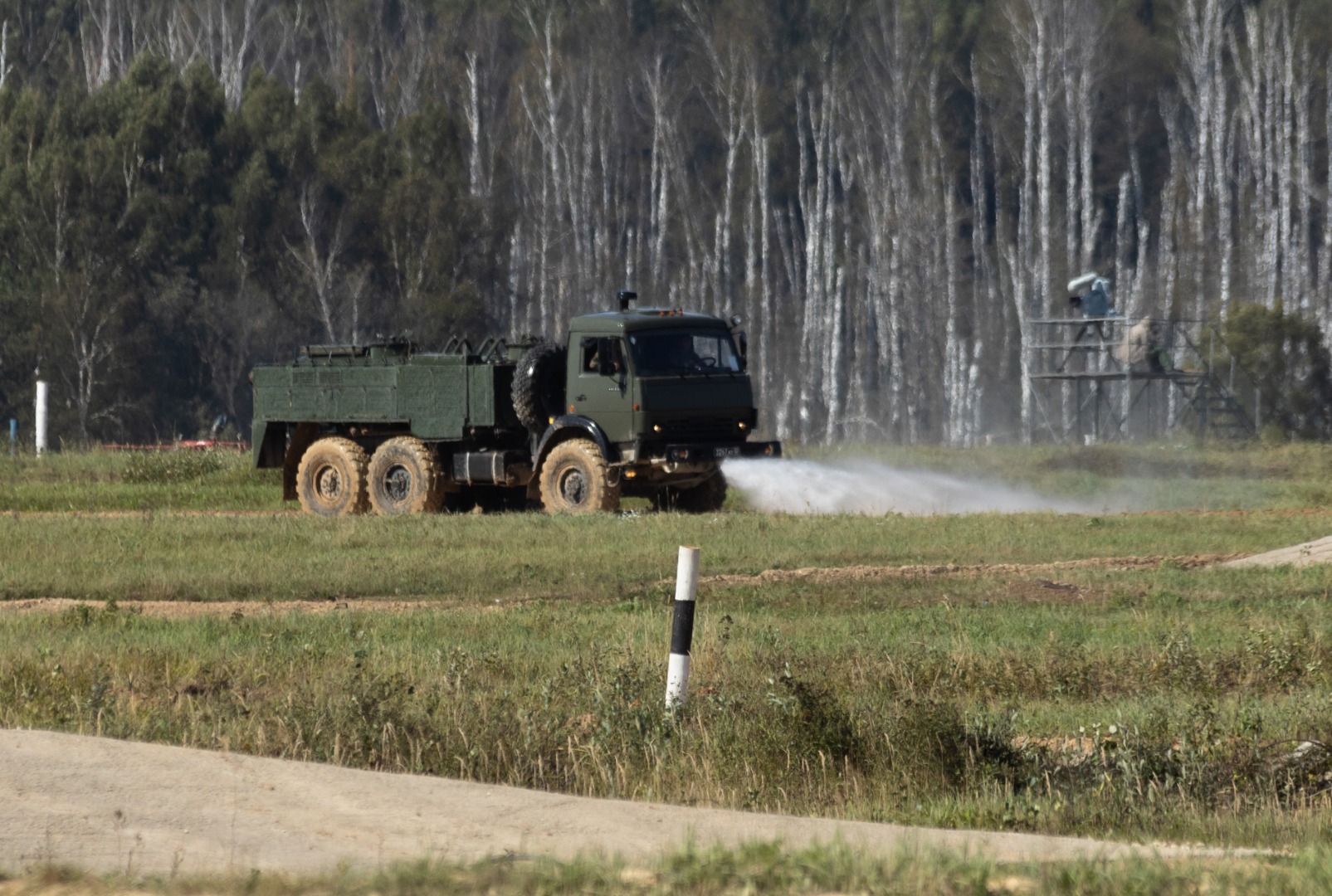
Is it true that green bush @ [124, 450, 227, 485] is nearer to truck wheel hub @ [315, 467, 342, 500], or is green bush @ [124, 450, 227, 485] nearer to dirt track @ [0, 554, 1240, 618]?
truck wheel hub @ [315, 467, 342, 500]

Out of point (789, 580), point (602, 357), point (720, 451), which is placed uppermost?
point (602, 357)

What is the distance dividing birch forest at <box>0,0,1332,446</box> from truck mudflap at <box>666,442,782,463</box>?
28084 millimetres

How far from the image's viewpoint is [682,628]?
369 inches

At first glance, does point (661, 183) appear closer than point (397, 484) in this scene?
No

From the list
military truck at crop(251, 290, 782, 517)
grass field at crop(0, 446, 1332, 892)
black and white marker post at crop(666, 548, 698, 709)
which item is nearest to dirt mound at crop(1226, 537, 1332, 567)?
grass field at crop(0, 446, 1332, 892)

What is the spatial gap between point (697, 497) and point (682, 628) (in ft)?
54.6

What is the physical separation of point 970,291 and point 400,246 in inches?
876

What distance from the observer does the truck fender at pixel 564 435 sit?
24.5 m

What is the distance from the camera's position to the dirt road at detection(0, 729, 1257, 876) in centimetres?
650

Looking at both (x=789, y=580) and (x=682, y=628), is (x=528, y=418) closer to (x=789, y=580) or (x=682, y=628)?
(x=789, y=580)

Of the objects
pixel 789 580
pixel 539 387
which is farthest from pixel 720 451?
pixel 789 580

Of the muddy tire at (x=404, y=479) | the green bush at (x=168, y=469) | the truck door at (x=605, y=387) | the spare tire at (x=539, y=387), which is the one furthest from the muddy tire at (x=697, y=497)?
the green bush at (x=168, y=469)

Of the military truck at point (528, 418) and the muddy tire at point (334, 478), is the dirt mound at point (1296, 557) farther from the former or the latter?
the muddy tire at point (334, 478)

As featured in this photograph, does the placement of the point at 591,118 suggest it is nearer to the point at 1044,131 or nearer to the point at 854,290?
the point at 854,290
